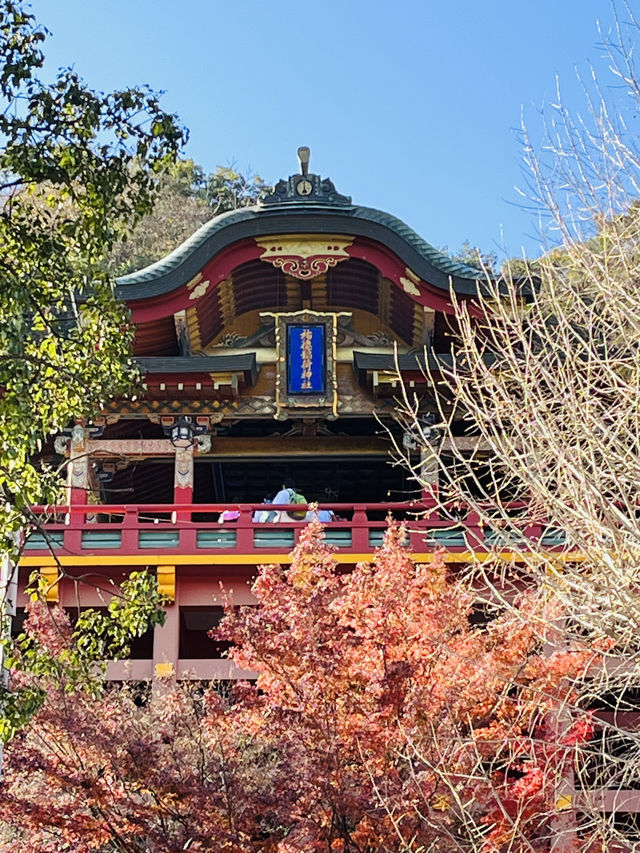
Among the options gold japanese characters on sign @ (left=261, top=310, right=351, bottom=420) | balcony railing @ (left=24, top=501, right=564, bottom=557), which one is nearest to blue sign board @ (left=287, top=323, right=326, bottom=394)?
gold japanese characters on sign @ (left=261, top=310, right=351, bottom=420)

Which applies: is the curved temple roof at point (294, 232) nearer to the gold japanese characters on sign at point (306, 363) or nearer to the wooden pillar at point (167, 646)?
the gold japanese characters on sign at point (306, 363)

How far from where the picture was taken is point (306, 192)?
62.1 ft

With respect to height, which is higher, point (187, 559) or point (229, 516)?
point (229, 516)

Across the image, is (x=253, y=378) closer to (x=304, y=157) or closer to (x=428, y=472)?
(x=304, y=157)

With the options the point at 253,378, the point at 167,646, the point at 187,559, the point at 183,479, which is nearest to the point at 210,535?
the point at 187,559

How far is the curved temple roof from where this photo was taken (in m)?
18.0

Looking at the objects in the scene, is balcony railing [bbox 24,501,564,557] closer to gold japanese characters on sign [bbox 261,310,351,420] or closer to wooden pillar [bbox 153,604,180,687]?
wooden pillar [bbox 153,604,180,687]

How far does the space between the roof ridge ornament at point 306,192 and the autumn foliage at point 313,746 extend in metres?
7.84

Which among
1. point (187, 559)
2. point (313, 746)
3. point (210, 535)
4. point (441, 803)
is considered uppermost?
point (210, 535)

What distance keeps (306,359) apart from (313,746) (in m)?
8.45

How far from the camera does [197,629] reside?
18.3 metres

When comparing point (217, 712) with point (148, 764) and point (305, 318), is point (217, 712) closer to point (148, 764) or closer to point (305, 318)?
point (148, 764)

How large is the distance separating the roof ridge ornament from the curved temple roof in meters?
0.12

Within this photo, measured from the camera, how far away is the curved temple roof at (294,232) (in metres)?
18.0
